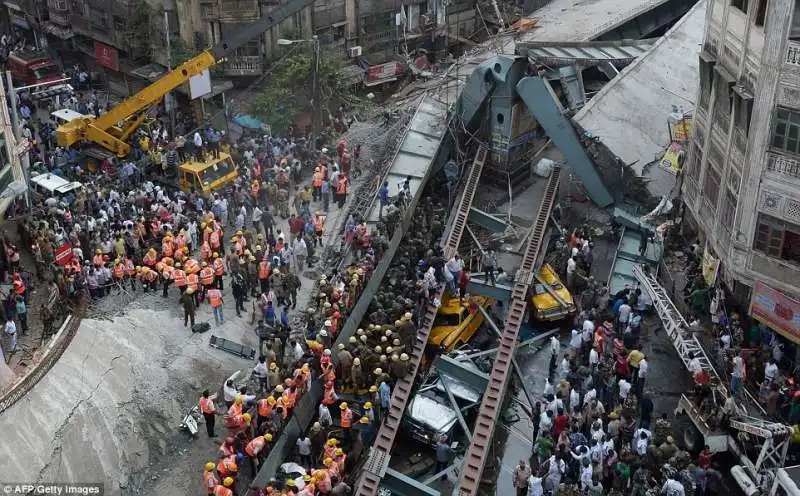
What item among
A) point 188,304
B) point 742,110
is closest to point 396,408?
point 188,304

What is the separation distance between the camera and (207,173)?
126 feet

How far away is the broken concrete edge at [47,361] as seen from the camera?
25494mm

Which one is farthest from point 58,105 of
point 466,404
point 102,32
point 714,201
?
point 714,201

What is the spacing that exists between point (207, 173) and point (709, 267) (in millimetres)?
19361

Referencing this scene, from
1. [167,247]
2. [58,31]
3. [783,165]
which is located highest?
[783,165]

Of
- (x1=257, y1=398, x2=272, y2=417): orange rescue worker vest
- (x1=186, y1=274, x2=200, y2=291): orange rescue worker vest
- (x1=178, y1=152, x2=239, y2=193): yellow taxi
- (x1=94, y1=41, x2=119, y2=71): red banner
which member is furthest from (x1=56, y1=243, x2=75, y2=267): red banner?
(x1=94, y1=41, x2=119, y2=71): red banner

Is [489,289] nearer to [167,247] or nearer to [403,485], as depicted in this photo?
[403,485]

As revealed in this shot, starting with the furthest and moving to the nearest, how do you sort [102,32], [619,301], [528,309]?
1. [102,32]
2. [528,309]
3. [619,301]

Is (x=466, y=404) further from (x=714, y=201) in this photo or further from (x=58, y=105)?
(x=58, y=105)

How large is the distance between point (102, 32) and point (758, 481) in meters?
41.3

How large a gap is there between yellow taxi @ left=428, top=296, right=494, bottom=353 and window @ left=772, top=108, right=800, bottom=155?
11.1 meters

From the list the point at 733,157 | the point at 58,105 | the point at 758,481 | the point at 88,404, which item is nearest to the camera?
the point at 758,481

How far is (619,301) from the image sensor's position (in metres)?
30.6

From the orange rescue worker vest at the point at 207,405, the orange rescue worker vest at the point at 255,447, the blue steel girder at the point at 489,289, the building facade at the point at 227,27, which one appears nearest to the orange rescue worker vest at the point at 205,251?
the orange rescue worker vest at the point at 207,405
